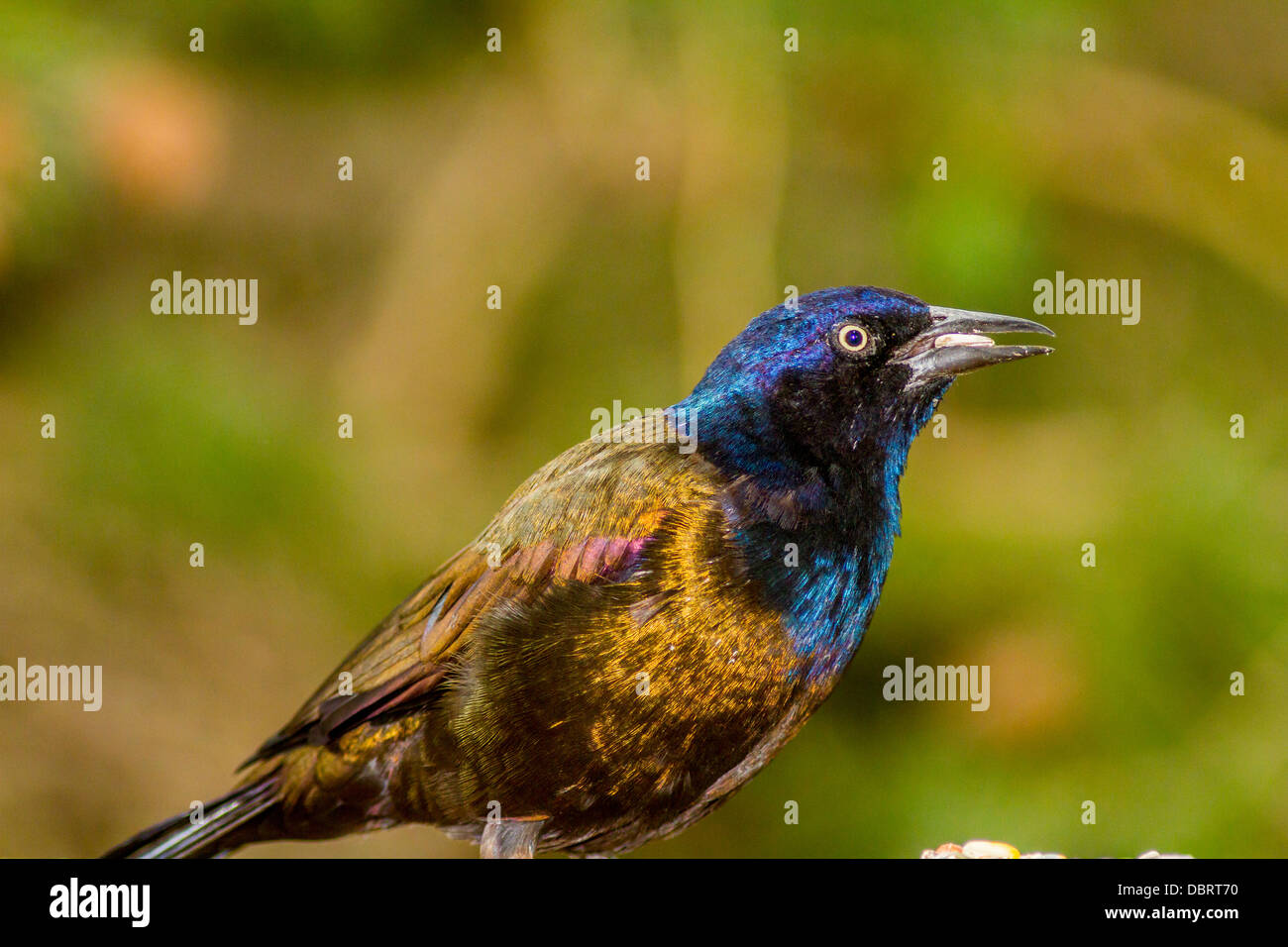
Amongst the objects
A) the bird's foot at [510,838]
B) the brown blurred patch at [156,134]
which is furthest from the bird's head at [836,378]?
the brown blurred patch at [156,134]

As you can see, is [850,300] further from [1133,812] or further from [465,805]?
[1133,812]

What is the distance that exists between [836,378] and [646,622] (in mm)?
779

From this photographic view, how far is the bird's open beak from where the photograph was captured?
3.37 m

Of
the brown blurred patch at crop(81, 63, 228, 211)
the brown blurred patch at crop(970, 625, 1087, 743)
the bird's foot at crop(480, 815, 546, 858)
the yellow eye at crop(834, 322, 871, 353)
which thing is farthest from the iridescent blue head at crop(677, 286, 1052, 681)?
the brown blurred patch at crop(81, 63, 228, 211)

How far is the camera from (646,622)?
10.3ft

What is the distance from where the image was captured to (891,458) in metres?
3.38

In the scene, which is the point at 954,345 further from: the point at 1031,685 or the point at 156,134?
the point at 156,134

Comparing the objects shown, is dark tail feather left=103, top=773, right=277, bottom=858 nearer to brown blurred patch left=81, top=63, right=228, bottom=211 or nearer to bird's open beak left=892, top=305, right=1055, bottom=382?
bird's open beak left=892, top=305, right=1055, bottom=382

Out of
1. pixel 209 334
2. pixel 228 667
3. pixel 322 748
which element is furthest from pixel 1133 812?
pixel 209 334

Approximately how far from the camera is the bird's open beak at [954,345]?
337cm

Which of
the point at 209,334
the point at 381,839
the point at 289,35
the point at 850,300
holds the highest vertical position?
the point at 289,35

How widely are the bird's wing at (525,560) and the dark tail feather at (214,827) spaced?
0.12 meters

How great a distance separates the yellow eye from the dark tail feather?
6.22ft

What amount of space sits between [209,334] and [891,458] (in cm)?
496
